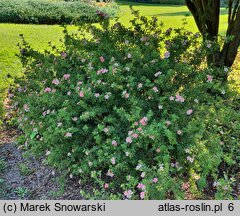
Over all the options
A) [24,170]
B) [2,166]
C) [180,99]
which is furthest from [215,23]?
[2,166]

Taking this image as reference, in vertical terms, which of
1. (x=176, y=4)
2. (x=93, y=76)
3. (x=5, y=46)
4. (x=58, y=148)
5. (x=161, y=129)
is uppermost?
(x=93, y=76)

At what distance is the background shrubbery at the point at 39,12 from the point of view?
1451cm

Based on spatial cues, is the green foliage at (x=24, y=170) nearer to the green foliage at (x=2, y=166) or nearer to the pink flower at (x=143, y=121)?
the green foliage at (x=2, y=166)

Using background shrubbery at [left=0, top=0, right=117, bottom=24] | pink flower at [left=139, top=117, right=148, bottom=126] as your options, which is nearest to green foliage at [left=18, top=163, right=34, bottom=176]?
pink flower at [left=139, top=117, right=148, bottom=126]

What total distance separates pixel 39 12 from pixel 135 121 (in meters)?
13.1

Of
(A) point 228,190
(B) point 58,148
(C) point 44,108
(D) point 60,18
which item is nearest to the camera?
(A) point 228,190

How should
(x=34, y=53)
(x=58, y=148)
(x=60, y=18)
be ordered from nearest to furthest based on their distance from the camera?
(x=58, y=148) → (x=34, y=53) → (x=60, y=18)

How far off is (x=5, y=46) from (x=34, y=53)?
199 inches

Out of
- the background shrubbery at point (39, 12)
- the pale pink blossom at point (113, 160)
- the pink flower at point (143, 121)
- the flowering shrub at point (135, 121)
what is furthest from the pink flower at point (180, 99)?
A: the background shrubbery at point (39, 12)

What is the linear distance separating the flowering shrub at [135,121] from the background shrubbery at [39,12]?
1045 cm

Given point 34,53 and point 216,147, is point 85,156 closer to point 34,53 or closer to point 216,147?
point 216,147

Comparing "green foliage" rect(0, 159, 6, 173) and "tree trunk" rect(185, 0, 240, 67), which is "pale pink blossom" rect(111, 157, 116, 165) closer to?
"green foliage" rect(0, 159, 6, 173)

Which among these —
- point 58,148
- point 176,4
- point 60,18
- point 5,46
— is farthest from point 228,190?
point 176,4

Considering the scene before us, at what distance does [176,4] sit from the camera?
94.6 ft
